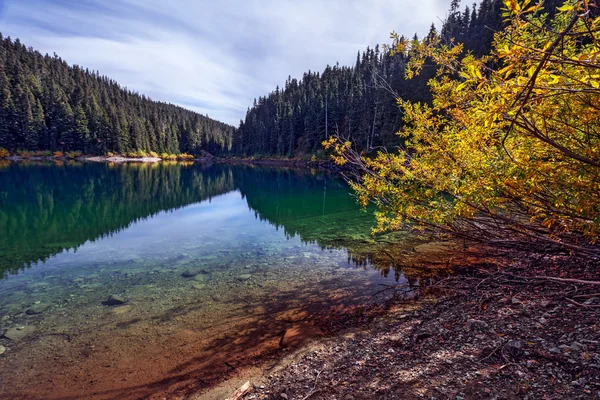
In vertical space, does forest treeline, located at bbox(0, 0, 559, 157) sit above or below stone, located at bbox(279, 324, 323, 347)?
above

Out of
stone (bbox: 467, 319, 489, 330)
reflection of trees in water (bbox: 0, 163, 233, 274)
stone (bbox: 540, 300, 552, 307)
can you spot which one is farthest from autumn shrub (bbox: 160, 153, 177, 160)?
stone (bbox: 540, 300, 552, 307)

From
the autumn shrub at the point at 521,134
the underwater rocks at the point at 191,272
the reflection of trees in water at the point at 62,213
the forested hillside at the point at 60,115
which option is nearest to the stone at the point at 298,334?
the autumn shrub at the point at 521,134

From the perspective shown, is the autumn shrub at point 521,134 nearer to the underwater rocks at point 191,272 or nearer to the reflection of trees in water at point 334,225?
the reflection of trees in water at point 334,225

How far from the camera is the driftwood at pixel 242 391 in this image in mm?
4891

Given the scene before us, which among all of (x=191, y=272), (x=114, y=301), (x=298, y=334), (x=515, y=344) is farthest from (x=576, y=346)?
(x=191, y=272)

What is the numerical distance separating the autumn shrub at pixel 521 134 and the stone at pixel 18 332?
921 cm

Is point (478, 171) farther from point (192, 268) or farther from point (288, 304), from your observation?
point (192, 268)

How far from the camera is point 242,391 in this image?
5.02 metres

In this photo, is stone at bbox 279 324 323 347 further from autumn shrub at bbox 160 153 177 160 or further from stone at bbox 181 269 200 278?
autumn shrub at bbox 160 153 177 160

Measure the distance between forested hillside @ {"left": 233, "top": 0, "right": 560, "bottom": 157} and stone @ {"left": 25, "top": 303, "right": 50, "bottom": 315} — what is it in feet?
91.4

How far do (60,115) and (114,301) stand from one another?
114m

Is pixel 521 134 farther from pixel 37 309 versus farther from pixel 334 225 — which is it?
pixel 334 225

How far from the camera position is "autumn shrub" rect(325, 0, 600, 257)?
2.25 m

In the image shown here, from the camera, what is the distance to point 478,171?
192 inches
